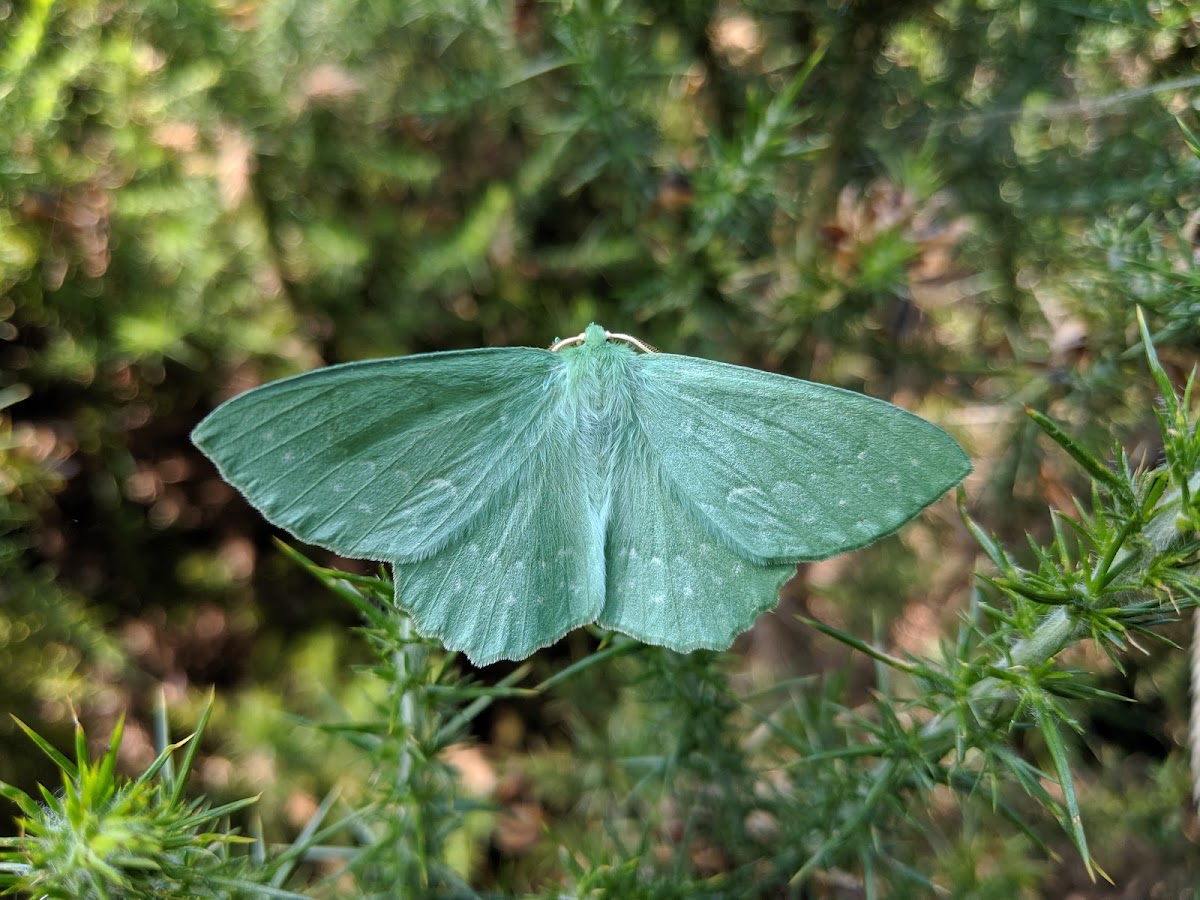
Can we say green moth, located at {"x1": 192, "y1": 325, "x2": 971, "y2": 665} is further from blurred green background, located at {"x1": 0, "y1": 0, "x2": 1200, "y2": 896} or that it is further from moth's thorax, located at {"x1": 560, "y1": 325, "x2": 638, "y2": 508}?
blurred green background, located at {"x1": 0, "y1": 0, "x2": 1200, "y2": 896}

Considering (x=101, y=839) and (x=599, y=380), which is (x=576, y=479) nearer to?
(x=599, y=380)

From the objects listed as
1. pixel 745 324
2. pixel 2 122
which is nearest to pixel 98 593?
pixel 2 122

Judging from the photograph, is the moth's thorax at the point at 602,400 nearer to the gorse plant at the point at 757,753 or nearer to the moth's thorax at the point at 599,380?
the moth's thorax at the point at 599,380

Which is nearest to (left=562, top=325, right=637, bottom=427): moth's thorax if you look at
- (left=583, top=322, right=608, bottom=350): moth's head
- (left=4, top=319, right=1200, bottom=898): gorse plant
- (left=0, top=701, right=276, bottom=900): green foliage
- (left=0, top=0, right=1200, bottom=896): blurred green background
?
(left=583, top=322, right=608, bottom=350): moth's head

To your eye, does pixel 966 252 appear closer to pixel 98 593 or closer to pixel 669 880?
pixel 669 880

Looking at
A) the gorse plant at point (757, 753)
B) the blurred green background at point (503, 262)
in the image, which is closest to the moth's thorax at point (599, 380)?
the gorse plant at point (757, 753)

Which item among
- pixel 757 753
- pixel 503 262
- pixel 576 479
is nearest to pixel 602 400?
pixel 576 479
